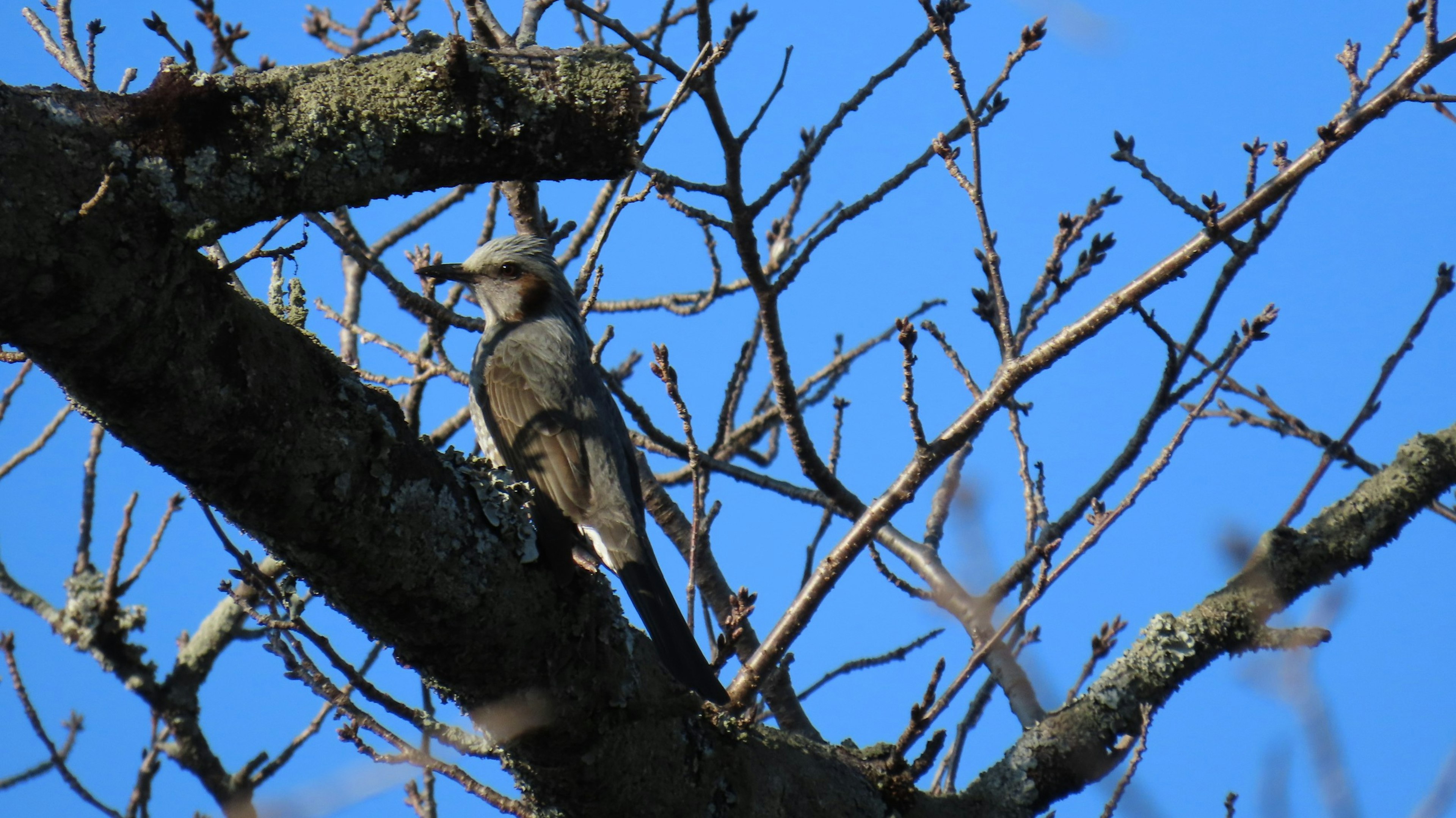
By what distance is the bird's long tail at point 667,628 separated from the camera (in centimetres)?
388

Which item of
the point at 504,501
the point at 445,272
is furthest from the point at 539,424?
the point at 504,501

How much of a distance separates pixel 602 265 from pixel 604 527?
1283 millimetres

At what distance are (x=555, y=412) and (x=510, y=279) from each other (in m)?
1.24

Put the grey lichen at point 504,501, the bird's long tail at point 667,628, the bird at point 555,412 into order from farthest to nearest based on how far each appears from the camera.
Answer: the bird at point 555,412, the bird's long tail at point 667,628, the grey lichen at point 504,501

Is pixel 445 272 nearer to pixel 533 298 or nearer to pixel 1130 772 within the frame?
pixel 533 298

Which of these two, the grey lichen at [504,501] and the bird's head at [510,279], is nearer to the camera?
the grey lichen at [504,501]

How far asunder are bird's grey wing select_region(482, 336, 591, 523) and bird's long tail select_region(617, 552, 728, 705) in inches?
16.8

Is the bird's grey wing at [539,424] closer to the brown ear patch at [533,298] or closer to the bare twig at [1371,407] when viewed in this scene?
the brown ear patch at [533,298]

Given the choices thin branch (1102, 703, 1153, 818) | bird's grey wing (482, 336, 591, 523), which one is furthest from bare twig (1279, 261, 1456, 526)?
bird's grey wing (482, 336, 591, 523)

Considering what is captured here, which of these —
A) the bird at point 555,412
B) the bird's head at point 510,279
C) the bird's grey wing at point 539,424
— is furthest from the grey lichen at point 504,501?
the bird's head at point 510,279

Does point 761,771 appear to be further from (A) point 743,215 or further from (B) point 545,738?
(A) point 743,215

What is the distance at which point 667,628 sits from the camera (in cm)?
438

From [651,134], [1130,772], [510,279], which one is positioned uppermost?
[510,279]

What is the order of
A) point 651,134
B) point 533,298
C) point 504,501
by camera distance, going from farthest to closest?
1. point 533,298
2. point 651,134
3. point 504,501
